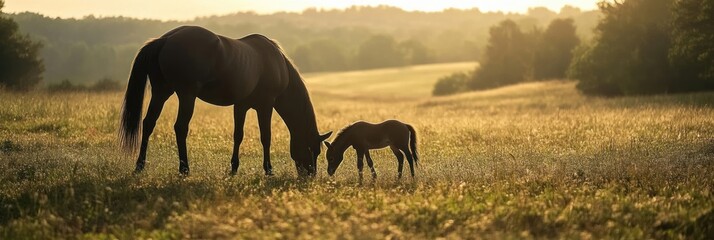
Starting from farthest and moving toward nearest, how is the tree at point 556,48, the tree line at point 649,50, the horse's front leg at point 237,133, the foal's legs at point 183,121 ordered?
the tree at point 556,48 → the tree line at point 649,50 → the horse's front leg at point 237,133 → the foal's legs at point 183,121

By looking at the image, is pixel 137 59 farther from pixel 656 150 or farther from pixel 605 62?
pixel 605 62

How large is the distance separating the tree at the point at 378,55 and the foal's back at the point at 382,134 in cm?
11471

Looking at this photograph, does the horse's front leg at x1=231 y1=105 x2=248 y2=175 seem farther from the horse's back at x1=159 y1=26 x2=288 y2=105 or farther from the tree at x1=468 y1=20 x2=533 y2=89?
the tree at x1=468 y1=20 x2=533 y2=89

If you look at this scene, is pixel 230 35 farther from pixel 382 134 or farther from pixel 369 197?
pixel 369 197

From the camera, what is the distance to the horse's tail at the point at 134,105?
9.99 meters

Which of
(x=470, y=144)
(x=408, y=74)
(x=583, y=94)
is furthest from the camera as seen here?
(x=408, y=74)

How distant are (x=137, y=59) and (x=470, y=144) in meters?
10.1

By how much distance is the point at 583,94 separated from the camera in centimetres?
4662

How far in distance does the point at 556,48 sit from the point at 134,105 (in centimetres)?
6175

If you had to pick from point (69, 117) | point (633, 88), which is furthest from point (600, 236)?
point (633, 88)

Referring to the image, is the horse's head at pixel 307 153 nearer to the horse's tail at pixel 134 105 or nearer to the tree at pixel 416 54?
the horse's tail at pixel 134 105

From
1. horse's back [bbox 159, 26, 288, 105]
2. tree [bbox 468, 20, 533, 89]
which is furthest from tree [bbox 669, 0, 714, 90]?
tree [bbox 468, 20, 533, 89]

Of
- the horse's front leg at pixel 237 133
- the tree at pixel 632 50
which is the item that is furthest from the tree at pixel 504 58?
the horse's front leg at pixel 237 133

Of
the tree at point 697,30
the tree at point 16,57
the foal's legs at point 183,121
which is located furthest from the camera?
the tree at point 16,57
